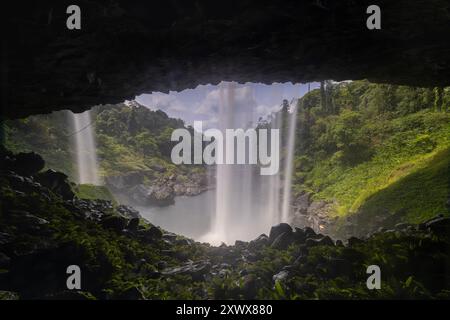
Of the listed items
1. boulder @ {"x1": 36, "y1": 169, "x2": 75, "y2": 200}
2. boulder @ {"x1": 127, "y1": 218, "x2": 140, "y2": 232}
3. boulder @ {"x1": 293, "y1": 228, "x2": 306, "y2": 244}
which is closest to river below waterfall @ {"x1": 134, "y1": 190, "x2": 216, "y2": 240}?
boulder @ {"x1": 36, "y1": 169, "x2": 75, "y2": 200}

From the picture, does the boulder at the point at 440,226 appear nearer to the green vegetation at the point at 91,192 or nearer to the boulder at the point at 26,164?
the boulder at the point at 26,164

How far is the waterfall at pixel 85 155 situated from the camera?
36653mm

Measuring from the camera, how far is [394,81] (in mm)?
11242

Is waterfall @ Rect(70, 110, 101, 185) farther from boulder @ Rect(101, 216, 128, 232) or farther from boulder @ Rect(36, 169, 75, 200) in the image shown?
boulder @ Rect(101, 216, 128, 232)

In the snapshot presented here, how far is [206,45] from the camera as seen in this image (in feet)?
26.8

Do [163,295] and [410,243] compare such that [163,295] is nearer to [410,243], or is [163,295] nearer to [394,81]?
[410,243]

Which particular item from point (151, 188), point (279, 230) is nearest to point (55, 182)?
point (279, 230)

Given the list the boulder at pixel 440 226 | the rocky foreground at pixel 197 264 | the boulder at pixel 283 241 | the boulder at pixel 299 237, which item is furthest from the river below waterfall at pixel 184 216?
the boulder at pixel 440 226

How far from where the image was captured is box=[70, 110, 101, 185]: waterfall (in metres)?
36.7

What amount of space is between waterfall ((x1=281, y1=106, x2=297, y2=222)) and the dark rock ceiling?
1898cm

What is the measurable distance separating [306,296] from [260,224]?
19166 millimetres

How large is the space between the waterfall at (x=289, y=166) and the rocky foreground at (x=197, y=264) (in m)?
17.9

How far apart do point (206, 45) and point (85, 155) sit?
36695 mm
